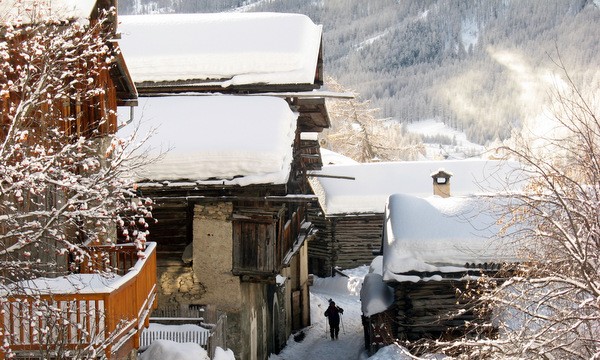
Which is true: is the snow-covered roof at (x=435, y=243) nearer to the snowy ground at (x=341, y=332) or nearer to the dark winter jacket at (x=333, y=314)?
the snowy ground at (x=341, y=332)

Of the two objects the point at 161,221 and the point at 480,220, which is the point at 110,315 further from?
the point at 480,220

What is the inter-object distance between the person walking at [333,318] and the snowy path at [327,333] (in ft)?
0.87

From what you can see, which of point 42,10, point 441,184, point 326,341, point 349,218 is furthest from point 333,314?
point 42,10

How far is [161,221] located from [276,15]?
8.89m

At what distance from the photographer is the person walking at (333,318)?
2622 cm

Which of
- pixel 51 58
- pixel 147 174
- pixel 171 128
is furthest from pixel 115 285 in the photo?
pixel 171 128

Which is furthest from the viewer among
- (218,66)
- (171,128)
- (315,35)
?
(315,35)

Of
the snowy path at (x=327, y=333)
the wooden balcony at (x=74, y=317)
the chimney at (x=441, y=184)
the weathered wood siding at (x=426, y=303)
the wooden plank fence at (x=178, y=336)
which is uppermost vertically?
the wooden balcony at (x=74, y=317)

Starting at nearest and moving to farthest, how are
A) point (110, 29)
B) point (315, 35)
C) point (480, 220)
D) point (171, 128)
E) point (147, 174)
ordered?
1. point (110, 29)
2. point (147, 174)
3. point (171, 128)
4. point (480, 220)
5. point (315, 35)

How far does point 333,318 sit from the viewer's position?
86.5 ft

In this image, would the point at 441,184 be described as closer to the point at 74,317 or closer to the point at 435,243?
the point at 435,243

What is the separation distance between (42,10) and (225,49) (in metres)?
13.8

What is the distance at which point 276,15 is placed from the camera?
2573cm

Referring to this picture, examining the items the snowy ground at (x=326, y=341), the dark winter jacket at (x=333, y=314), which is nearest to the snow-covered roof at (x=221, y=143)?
the snowy ground at (x=326, y=341)
